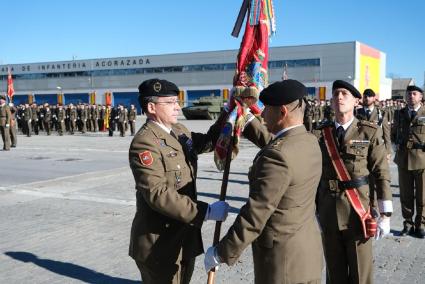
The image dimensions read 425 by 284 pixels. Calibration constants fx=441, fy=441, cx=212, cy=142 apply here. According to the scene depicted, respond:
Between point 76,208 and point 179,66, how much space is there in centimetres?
5453

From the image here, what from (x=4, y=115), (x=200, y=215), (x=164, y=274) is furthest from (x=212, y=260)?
(x=4, y=115)

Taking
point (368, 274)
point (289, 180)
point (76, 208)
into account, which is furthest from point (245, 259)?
point (76, 208)

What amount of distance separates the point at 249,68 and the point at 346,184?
125cm

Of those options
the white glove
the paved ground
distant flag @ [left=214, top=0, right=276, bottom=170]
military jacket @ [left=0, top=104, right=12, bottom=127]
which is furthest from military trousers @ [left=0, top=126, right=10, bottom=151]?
the white glove

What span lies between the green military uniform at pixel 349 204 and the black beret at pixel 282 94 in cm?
138

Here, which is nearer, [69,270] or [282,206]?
[282,206]

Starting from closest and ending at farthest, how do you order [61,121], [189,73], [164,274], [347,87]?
[164,274], [347,87], [61,121], [189,73]

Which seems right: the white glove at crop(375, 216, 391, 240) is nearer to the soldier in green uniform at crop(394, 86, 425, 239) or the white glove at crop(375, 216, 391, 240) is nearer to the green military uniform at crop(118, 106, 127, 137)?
the soldier in green uniform at crop(394, 86, 425, 239)

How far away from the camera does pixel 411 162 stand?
20.1ft

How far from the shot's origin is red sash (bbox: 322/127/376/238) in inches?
138

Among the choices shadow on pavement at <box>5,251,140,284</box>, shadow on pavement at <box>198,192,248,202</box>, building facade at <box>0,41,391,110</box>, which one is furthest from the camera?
building facade at <box>0,41,391,110</box>

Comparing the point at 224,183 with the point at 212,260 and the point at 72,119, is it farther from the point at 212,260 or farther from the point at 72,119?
the point at 72,119

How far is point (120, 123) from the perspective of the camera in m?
23.9

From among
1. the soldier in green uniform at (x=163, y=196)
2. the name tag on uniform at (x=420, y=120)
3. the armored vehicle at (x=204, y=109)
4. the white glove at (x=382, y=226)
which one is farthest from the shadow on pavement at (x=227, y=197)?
the armored vehicle at (x=204, y=109)
